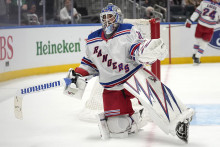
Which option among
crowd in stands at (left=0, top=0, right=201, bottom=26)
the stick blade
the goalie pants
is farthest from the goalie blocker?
crowd in stands at (left=0, top=0, right=201, bottom=26)

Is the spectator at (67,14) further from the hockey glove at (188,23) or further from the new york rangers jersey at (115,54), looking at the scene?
the new york rangers jersey at (115,54)

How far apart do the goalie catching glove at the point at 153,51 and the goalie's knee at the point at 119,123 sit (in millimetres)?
561

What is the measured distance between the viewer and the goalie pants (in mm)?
3113

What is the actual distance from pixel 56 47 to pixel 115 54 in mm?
4596

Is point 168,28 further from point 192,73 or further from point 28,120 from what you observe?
point 28,120

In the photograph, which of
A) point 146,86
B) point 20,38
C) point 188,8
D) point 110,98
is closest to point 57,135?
point 110,98

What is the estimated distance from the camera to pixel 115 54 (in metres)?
3.00

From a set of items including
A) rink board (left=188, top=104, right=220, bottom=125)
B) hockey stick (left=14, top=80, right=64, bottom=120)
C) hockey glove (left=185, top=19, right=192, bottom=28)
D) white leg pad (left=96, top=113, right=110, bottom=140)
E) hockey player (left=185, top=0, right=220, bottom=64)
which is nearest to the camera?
hockey stick (left=14, top=80, right=64, bottom=120)

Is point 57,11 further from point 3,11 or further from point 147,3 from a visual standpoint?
point 147,3

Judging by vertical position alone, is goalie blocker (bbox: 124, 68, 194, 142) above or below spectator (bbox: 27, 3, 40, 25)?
below

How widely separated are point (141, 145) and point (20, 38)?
4205 millimetres

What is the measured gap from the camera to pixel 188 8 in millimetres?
9234

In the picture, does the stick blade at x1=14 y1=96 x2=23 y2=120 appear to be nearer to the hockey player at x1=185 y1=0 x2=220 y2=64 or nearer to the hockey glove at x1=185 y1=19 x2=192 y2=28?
the hockey player at x1=185 y1=0 x2=220 y2=64

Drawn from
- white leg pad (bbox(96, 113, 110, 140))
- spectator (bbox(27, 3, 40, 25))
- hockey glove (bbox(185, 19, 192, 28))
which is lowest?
white leg pad (bbox(96, 113, 110, 140))
